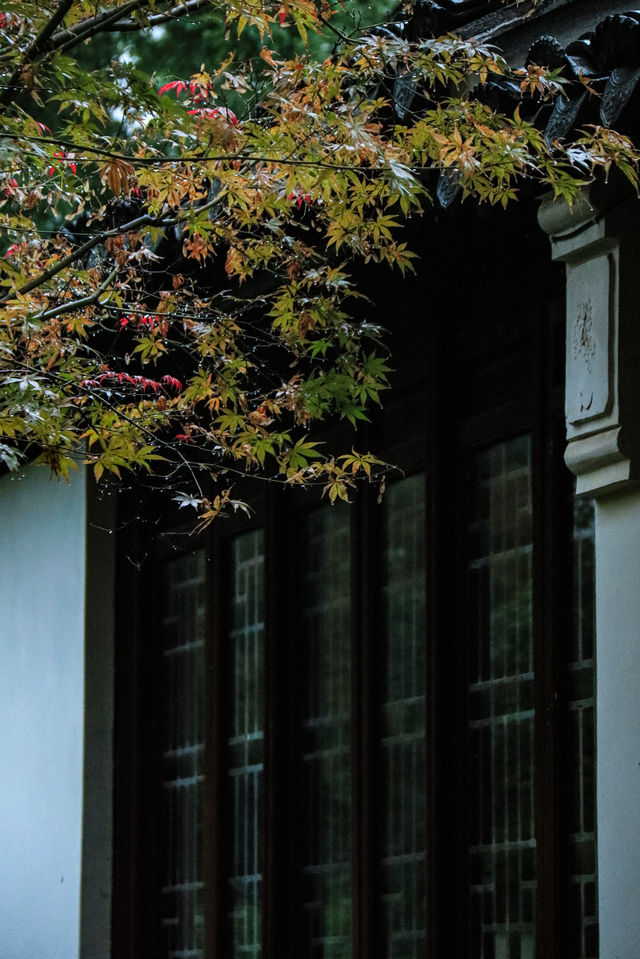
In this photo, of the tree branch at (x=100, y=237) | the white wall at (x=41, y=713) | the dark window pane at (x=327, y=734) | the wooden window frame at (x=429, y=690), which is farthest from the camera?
the white wall at (x=41, y=713)

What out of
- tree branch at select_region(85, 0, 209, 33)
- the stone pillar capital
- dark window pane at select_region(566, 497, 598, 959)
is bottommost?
dark window pane at select_region(566, 497, 598, 959)

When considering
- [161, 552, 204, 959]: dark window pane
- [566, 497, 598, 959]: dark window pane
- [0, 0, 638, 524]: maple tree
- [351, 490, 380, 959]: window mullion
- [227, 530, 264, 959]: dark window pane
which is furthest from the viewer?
[161, 552, 204, 959]: dark window pane

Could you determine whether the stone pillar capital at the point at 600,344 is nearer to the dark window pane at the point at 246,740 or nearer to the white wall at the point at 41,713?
the dark window pane at the point at 246,740

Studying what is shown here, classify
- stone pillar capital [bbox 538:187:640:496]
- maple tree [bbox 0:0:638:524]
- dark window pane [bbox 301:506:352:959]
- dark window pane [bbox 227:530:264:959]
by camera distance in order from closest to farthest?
maple tree [bbox 0:0:638:524], stone pillar capital [bbox 538:187:640:496], dark window pane [bbox 301:506:352:959], dark window pane [bbox 227:530:264:959]

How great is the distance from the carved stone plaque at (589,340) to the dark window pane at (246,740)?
141 inches

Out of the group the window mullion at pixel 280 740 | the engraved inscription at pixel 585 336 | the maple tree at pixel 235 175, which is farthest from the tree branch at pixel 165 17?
the window mullion at pixel 280 740

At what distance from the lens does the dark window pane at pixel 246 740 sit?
30.6ft

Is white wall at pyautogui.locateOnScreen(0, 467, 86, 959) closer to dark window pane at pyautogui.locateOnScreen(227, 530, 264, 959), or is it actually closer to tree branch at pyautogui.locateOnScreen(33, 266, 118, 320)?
dark window pane at pyautogui.locateOnScreen(227, 530, 264, 959)

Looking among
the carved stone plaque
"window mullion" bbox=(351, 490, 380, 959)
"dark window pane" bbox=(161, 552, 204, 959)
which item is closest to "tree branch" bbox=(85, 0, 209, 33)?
the carved stone plaque

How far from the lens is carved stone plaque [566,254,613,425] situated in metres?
6.27

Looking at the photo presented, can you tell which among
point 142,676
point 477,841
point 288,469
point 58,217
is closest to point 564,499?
point 288,469

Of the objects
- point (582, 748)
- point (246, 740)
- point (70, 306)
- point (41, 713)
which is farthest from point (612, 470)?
point (41, 713)

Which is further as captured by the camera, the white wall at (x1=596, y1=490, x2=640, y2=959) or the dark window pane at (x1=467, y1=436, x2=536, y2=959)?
the dark window pane at (x1=467, y1=436, x2=536, y2=959)

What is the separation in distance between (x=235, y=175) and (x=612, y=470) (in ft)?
6.45
